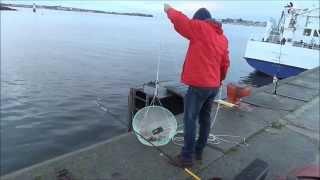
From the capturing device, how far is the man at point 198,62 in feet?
13.1

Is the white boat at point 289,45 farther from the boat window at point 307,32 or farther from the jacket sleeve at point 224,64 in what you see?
the jacket sleeve at point 224,64

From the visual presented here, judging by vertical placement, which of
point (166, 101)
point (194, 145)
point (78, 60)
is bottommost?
point (78, 60)

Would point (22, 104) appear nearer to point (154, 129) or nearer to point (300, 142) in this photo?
point (154, 129)

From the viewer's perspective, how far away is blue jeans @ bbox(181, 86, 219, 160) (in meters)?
4.30

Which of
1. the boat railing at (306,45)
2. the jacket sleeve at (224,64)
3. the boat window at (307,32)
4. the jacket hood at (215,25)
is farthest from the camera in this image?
the boat window at (307,32)

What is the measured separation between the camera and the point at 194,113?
4.37m

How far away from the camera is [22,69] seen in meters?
23.2

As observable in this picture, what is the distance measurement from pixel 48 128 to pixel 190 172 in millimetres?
9537

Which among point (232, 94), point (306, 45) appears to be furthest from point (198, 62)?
point (306, 45)

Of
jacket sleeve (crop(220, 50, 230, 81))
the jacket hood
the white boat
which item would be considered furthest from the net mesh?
the white boat

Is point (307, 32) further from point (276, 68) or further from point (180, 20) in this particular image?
point (180, 20)

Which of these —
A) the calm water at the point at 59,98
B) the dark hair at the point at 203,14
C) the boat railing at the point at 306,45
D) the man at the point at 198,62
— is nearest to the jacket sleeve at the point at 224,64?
the man at the point at 198,62

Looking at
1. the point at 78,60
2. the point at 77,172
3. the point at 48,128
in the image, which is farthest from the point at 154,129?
the point at 78,60

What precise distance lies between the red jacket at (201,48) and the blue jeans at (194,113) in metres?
0.13
